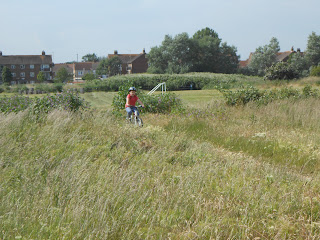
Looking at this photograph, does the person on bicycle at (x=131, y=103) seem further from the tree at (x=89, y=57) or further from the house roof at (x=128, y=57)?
the tree at (x=89, y=57)

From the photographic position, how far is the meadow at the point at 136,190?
3613mm

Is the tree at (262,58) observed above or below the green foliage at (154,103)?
above

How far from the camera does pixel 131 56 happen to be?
98.1 metres

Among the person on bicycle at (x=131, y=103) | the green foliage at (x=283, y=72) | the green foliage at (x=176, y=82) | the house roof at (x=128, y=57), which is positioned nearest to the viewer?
the person on bicycle at (x=131, y=103)

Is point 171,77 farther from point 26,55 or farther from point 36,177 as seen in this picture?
point 26,55

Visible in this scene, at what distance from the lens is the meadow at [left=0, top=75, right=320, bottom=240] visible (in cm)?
361

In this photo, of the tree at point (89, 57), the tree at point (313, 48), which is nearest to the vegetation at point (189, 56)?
the tree at point (313, 48)

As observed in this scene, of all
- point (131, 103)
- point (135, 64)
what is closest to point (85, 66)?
point (135, 64)

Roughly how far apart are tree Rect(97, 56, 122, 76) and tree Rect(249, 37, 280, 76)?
105 feet

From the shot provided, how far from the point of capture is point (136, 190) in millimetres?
4359

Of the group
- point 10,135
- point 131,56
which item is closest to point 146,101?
point 10,135

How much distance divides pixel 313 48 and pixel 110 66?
148ft

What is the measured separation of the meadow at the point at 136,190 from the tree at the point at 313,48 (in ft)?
198

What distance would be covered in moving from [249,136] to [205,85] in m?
29.5
